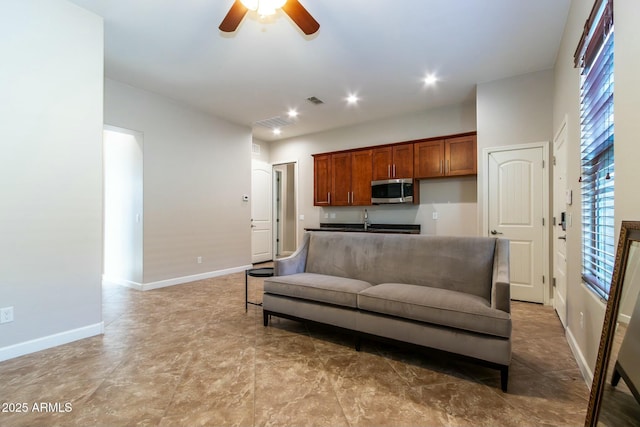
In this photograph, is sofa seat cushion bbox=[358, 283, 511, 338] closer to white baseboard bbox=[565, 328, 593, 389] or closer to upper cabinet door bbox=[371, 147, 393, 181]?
white baseboard bbox=[565, 328, 593, 389]

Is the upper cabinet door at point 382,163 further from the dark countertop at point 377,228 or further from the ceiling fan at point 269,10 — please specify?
the ceiling fan at point 269,10

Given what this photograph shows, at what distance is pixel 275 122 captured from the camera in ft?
19.0

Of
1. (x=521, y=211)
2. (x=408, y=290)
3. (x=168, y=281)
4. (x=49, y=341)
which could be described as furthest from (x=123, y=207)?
(x=521, y=211)

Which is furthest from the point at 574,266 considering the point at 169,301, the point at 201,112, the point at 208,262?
the point at 201,112

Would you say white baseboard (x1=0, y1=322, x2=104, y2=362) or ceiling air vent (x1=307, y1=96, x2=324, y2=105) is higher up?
ceiling air vent (x1=307, y1=96, x2=324, y2=105)

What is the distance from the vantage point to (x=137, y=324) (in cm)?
305

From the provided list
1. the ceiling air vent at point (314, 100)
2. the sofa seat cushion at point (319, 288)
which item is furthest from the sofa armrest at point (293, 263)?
the ceiling air vent at point (314, 100)

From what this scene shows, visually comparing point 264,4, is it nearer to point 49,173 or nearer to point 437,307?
point 49,173

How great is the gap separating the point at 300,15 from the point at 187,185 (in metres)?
3.55

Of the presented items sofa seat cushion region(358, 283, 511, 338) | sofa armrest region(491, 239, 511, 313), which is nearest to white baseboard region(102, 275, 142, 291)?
sofa seat cushion region(358, 283, 511, 338)

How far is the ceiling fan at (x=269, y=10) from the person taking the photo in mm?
2098

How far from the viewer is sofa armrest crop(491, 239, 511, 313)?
194 cm

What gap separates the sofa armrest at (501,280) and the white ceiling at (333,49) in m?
2.14

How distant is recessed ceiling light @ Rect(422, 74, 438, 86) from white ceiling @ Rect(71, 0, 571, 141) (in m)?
0.08
